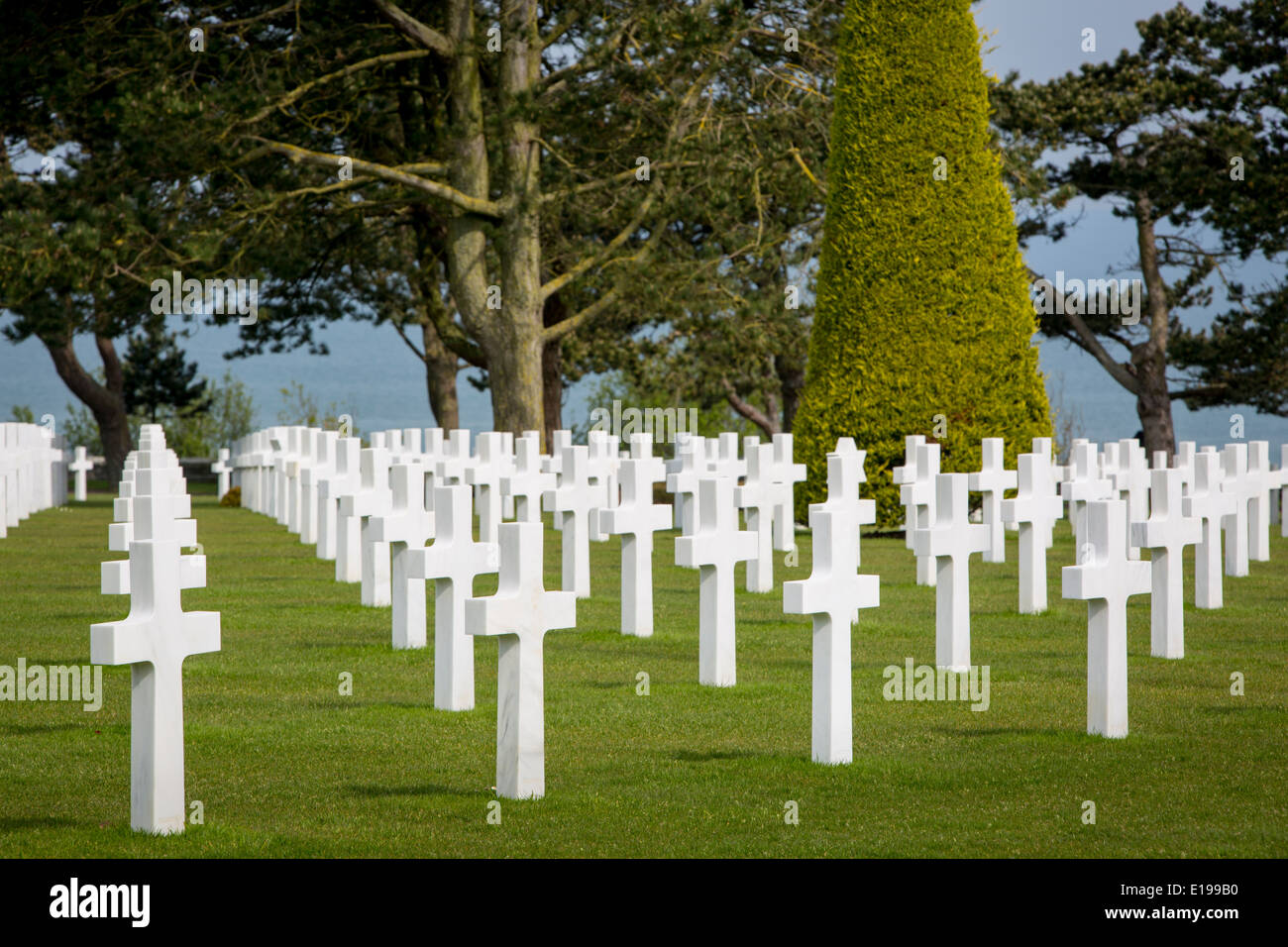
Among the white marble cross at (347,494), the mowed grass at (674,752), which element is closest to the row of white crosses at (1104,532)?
the mowed grass at (674,752)

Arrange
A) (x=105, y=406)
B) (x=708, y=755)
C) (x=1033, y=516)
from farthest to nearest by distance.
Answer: (x=105, y=406) < (x=1033, y=516) < (x=708, y=755)

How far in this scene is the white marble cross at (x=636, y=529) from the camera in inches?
352

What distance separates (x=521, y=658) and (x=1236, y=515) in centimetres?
942

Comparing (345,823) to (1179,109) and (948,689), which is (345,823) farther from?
(1179,109)

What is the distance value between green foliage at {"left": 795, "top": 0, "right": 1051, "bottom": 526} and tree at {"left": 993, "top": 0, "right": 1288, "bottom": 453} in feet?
22.6

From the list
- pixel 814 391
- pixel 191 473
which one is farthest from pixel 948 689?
pixel 191 473

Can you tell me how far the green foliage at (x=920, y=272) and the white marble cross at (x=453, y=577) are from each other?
11.1 metres

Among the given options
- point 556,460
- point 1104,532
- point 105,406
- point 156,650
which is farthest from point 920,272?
point 105,406

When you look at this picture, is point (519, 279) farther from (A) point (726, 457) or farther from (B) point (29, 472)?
(A) point (726, 457)

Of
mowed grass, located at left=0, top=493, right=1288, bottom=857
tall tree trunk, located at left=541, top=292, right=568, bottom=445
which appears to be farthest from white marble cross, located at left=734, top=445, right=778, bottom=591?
tall tree trunk, located at left=541, top=292, right=568, bottom=445

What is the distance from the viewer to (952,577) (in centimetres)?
820

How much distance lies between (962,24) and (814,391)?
4629mm

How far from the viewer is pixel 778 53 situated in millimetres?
23953

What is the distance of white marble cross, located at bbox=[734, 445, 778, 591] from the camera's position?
12000 mm
